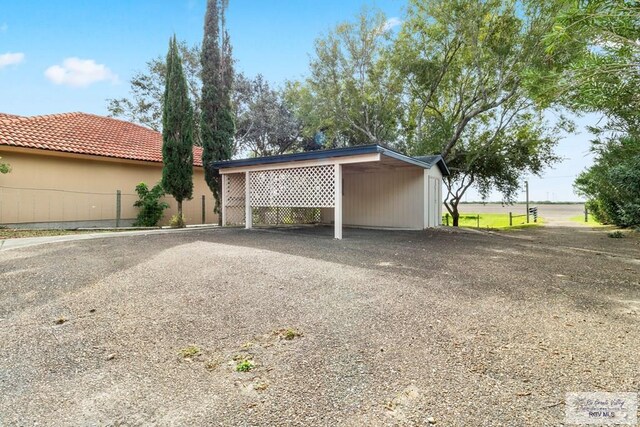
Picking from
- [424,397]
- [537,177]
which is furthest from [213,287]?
[537,177]

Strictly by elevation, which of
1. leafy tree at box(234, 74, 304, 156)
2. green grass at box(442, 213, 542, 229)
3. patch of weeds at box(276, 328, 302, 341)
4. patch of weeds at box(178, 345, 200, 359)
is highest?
leafy tree at box(234, 74, 304, 156)

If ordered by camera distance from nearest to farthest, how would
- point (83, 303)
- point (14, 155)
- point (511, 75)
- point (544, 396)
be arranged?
point (544, 396)
point (83, 303)
point (14, 155)
point (511, 75)

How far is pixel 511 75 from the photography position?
1353cm

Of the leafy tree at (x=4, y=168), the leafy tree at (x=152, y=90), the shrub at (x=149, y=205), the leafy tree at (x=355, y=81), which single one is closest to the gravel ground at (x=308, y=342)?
the leafy tree at (x=4, y=168)

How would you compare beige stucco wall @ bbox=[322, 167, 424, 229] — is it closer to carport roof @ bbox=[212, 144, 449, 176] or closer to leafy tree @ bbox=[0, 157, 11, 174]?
carport roof @ bbox=[212, 144, 449, 176]

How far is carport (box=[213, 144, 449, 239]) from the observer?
8.77 meters

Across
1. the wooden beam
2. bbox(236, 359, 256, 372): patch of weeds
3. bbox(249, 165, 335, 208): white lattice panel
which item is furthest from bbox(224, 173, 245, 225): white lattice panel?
bbox(236, 359, 256, 372): patch of weeds

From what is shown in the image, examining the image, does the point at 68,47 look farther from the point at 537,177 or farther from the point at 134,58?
the point at 537,177

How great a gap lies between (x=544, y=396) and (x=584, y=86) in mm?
7382

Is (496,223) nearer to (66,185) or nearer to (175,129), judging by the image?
(175,129)

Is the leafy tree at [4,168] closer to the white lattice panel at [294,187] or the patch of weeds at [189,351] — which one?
the white lattice panel at [294,187]

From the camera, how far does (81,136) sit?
41.2ft

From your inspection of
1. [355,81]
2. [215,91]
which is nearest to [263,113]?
[355,81]

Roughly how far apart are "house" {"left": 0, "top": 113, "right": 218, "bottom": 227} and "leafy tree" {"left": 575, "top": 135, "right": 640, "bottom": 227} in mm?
13927
